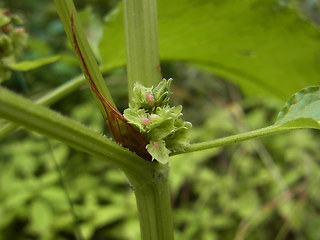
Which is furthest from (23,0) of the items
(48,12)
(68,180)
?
(68,180)

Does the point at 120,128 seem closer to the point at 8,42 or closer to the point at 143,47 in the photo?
the point at 143,47

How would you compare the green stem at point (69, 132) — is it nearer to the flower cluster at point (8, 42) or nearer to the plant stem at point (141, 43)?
the plant stem at point (141, 43)

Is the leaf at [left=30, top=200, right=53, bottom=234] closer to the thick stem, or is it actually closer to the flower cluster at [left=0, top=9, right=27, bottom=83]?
the flower cluster at [left=0, top=9, right=27, bottom=83]

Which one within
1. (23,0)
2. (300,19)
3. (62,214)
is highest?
(23,0)

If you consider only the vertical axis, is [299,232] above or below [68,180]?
below

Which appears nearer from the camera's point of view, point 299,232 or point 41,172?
point 299,232

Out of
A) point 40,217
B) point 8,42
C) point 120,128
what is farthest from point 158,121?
point 40,217

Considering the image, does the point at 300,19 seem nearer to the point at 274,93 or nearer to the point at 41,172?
the point at 274,93

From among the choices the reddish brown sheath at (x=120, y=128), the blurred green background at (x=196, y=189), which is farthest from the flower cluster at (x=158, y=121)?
the blurred green background at (x=196, y=189)
